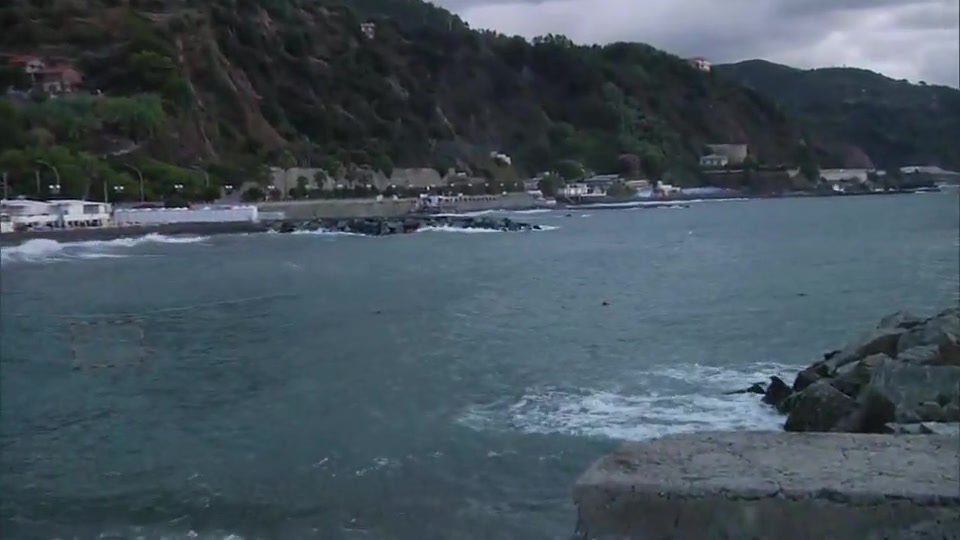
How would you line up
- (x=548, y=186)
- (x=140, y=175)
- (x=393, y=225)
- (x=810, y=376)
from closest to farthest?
(x=810, y=376) → (x=393, y=225) → (x=140, y=175) → (x=548, y=186)

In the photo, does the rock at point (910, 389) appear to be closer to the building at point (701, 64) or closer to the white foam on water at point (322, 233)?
the white foam on water at point (322, 233)

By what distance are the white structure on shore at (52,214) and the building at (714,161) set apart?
5132 cm

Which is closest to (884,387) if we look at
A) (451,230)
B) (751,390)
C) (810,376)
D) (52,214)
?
(810,376)

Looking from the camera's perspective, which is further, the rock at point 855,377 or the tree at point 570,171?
the tree at point 570,171

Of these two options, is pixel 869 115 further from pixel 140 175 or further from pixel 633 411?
pixel 633 411

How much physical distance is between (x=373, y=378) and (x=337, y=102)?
56.2 metres

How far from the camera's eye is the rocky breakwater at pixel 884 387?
18.5 feet

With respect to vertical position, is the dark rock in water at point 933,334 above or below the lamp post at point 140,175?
below

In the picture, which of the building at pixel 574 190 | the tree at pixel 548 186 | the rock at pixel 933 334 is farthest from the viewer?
the building at pixel 574 190

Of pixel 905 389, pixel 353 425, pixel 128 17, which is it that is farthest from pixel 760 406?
pixel 128 17

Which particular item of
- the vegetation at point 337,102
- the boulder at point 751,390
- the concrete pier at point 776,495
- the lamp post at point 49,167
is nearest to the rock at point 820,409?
the boulder at point 751,390

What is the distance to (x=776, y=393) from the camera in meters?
8.27

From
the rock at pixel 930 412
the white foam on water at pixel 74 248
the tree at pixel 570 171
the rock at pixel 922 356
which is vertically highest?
the tree at pixel 570 171

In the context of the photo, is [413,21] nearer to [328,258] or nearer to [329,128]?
[329,128]
